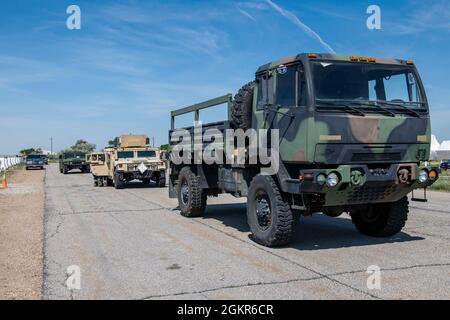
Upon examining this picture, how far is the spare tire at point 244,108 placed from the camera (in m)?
8.09

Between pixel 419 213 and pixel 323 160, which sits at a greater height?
pixel 323 160

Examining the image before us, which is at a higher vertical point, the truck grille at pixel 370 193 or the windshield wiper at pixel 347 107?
the windshield wiper at pixel 347 107

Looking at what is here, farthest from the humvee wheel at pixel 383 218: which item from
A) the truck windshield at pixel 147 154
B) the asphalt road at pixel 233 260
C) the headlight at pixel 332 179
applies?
the truck windshield at pixel 147 154

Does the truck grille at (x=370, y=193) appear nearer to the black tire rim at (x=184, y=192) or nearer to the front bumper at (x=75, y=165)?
the black tire rim at (x=184, y=192)

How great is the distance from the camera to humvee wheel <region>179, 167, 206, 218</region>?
34.9ft

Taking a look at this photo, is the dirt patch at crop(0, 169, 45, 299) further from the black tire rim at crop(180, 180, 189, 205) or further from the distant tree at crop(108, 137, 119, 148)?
the distant tree at crop(108, 137, 119, 148)

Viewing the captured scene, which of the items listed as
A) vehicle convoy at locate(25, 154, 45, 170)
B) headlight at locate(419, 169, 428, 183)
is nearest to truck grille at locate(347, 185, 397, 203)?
headlight at locate(419, 169, 428, 183)

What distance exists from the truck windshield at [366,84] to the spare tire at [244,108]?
1561 mm

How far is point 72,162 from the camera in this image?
37375 mm

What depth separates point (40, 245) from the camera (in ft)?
26.0

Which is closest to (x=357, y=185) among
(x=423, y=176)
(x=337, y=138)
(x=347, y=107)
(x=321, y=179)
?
(x=321, y=179)
